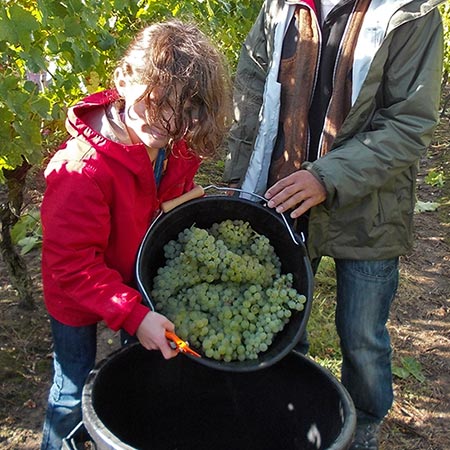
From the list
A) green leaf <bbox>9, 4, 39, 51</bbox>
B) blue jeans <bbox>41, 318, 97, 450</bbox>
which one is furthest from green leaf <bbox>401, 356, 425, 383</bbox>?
green leaf <bbox>9, 4, 39, 51</bbox>

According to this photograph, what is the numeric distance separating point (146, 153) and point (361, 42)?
2.36ft

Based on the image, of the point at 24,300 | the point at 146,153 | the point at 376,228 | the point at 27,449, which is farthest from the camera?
the point at 24,300

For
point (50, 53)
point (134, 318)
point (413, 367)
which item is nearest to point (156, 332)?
point (134, 318)

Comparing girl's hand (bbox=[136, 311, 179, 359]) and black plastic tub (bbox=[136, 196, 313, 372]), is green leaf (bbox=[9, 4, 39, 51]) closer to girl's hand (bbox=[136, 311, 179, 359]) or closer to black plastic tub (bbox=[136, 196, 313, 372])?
black plastic tub (bbox=[136, 196, 313, 372])

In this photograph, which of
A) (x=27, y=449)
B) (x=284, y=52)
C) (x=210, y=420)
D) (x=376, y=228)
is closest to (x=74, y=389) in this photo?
(x=210, y=420)

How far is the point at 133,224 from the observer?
1869mm

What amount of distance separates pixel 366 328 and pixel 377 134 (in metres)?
0.67

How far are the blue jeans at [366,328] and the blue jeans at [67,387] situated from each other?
841 millimetres

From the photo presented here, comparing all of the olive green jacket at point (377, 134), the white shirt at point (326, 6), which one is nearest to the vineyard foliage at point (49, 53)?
the white shirt at point (326, 6)

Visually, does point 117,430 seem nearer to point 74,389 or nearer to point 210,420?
point 74,389

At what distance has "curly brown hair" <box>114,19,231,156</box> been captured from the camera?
1.71 metres

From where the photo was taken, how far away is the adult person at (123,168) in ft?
5.57

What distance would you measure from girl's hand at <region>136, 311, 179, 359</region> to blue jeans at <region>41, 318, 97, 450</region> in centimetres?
37

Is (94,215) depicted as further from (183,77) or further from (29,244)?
(29,244)
